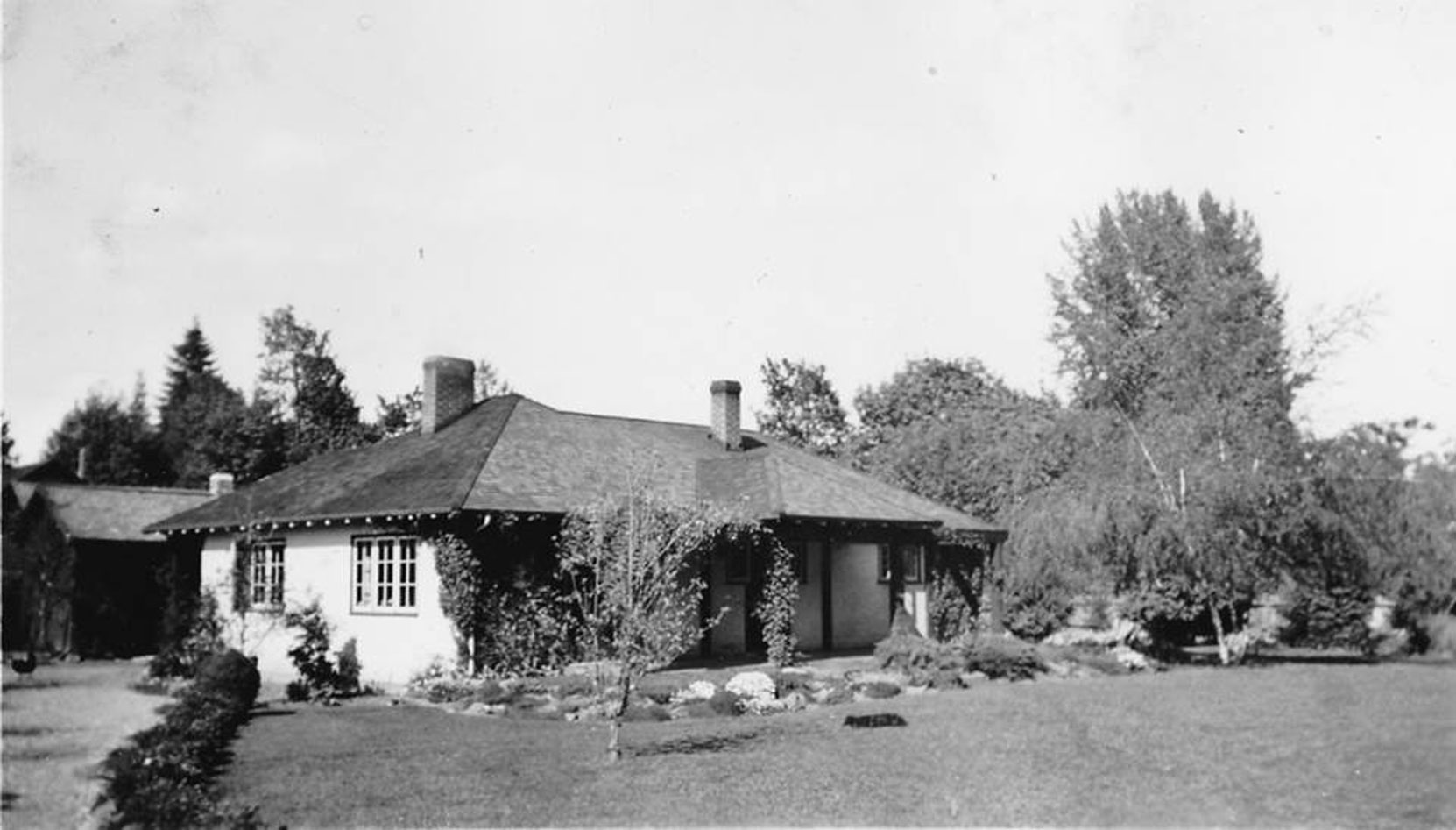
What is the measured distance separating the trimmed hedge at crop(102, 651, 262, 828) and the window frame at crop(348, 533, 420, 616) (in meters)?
5.38

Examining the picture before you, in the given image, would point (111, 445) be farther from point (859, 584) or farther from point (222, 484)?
point (859, 584)

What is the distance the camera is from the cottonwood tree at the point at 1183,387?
→ 2547cm

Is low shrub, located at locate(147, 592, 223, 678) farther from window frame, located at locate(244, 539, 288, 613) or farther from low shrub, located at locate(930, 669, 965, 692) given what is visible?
low shrub, located at locate(930, 669, 965, 692)

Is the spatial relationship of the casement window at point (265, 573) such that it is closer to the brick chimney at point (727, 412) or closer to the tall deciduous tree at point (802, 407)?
the brick chimney at point (727, 412)

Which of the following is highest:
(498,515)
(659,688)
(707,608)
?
(498,515)

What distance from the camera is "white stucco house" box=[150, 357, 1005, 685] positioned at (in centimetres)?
2261

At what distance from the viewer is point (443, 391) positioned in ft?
95.3

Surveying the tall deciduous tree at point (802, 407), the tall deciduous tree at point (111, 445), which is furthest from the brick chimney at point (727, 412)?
the tall deciduous tree at point (111, 445)

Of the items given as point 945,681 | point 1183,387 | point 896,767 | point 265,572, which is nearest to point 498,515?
point 265,572

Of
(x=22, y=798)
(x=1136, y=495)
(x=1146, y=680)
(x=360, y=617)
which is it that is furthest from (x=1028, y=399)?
(x=22, y=798)

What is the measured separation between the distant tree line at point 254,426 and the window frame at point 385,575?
109ft

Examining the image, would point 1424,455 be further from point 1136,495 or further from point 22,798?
point 22,798

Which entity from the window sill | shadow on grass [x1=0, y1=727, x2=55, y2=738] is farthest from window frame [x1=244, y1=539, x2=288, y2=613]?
shadow on grass [x1=0, y1=727, x2=55, y2=738]

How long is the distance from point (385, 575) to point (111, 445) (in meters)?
42.1
